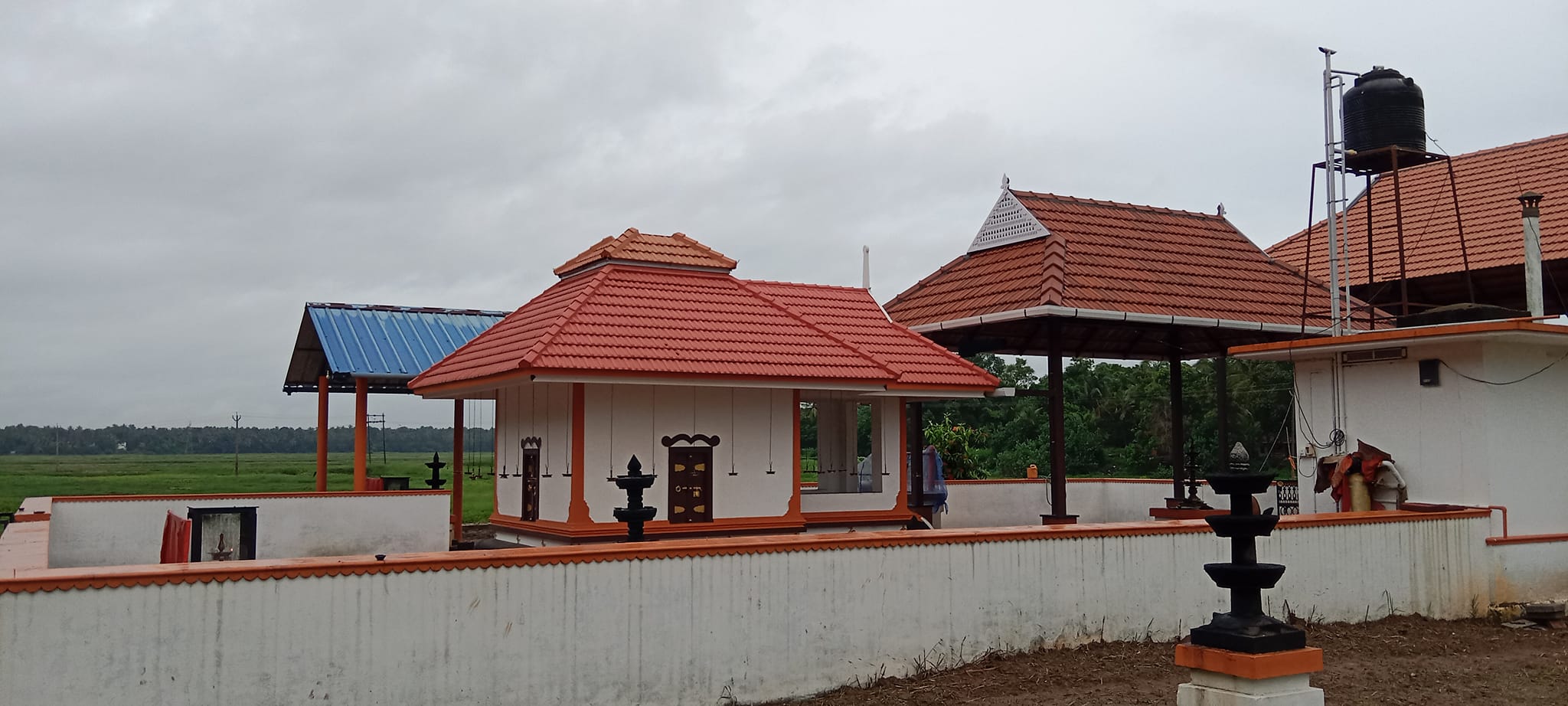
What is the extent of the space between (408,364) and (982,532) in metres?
14.4

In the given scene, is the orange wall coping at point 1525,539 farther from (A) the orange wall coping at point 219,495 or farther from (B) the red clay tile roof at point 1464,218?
(A) the orange wall coping at point 219,495

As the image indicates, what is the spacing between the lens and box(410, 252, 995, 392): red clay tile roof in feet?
48.2

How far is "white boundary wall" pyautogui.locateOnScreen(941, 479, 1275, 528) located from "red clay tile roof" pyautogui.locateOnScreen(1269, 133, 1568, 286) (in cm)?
520

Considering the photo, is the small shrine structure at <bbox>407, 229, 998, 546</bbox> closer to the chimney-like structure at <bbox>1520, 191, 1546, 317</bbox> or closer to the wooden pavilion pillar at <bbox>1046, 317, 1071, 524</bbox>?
the wooden pavilion pillar at <bbox>1046, 317, 1071, 524</bbox>

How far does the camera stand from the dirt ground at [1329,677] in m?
9.27

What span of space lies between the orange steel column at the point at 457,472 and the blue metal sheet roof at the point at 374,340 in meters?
1.19

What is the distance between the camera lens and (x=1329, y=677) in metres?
10.0

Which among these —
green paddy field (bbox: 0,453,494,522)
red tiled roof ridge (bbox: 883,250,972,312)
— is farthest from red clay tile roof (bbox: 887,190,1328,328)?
green paddy field (bbox: 0,453,494,522)

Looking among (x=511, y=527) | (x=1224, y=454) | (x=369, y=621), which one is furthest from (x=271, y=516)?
(x=1224, y=454)

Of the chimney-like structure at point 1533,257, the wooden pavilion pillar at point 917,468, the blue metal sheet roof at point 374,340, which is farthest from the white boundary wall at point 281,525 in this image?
the chimney-like structure at point 1533,257

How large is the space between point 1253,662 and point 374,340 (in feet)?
62.2

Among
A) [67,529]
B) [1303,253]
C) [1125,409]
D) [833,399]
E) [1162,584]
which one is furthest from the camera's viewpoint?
[1125,409]

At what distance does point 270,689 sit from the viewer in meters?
7.71

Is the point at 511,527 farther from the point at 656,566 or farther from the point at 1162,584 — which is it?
the point at 1162,584
